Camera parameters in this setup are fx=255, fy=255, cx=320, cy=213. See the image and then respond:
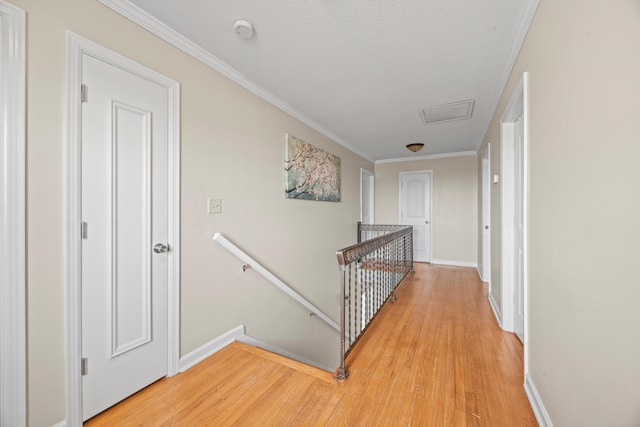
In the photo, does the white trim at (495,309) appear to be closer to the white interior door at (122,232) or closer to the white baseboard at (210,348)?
the white baseboard at (210,348)

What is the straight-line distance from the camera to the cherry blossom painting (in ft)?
10.1

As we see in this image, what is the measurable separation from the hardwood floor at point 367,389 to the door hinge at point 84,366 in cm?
29

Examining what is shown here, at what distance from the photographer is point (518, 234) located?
222 centimetres

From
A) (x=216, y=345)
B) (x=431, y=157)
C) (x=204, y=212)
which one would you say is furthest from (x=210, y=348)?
(x=431, y=157)

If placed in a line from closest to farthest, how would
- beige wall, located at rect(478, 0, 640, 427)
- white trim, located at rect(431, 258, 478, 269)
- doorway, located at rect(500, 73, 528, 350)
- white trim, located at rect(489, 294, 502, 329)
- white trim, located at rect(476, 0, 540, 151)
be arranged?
beige wall, located at rect(478, 0, 640, 427)
white trim, located at rect(476, 0, 540, 151)
doorway, located at rect(500, 73, 528, 350)
white trim, located at rect(489, 294, 502, 329)
white trim, located at rect(431, 258, 478, 269)

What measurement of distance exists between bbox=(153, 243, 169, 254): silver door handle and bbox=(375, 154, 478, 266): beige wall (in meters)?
5.25

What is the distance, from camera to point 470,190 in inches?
208

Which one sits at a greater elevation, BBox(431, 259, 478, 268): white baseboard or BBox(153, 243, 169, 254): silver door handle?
BBox(153, 243, 169, 254): silver door handle

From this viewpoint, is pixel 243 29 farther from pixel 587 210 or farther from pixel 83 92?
pixel 587 210

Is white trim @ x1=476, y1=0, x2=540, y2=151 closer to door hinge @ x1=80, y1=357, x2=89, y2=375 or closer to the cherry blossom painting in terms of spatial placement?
the cherry blossom painting

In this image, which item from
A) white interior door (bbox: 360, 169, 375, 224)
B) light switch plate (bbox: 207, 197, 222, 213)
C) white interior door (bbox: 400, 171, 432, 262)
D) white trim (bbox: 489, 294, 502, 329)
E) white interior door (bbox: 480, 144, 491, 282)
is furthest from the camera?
white interior door (bbox: 360, 169, 375, 224)

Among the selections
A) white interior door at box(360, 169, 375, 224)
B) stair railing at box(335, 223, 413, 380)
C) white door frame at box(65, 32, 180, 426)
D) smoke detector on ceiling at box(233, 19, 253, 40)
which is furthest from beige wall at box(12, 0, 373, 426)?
white interior door at box(360, 169, 375, 224)

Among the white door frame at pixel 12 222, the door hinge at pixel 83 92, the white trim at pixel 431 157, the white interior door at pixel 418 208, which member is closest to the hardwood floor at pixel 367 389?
the white door frame at pixel 12 222

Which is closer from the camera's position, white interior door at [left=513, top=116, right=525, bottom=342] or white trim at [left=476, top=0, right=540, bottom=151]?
white trim at [left=476, top=0, right=540, bottom=151]
